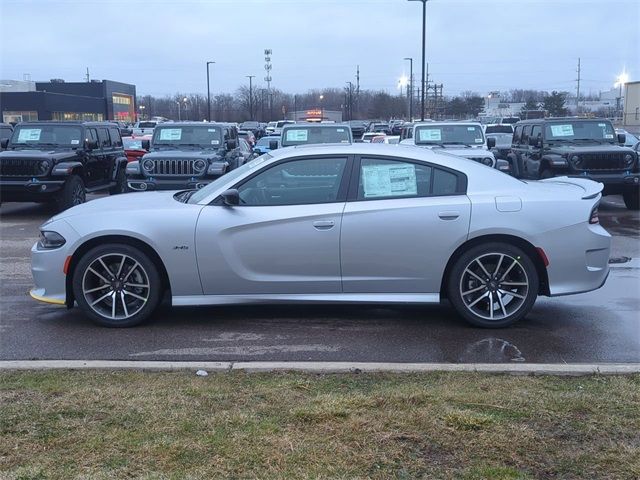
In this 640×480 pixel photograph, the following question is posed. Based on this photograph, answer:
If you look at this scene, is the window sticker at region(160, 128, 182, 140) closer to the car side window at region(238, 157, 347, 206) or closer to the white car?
the white car

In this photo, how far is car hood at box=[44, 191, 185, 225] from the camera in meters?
6.14

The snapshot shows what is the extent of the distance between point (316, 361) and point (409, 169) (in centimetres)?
197

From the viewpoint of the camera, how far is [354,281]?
6.02 meters

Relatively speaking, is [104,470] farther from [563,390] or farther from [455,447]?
[563,390]

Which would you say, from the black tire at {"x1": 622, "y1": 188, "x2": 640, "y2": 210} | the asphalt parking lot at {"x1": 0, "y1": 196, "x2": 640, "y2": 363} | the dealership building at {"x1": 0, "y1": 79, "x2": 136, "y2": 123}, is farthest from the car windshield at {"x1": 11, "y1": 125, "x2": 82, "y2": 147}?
the dealership building at {"x1": 0, "y1": 79, "x2": 136, "y2": 123}

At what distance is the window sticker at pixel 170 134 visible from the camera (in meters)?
14.6

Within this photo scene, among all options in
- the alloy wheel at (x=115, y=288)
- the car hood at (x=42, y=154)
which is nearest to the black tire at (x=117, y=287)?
the alloy wheel at (x=115, y=288)

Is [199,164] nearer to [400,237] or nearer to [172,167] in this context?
[172,167]

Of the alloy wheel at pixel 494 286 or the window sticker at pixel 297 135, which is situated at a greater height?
the window sticker at pixel 297 135

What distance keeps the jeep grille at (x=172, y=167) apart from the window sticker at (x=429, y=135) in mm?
5279

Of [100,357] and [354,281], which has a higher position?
[354,281]

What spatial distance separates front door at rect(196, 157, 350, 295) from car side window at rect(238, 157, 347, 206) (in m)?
0.04

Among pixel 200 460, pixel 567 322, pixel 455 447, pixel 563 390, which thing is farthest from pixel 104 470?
pixel 567 322

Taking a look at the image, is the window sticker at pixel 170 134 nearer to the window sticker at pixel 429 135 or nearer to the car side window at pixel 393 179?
the window sticker at pixel 429 135
